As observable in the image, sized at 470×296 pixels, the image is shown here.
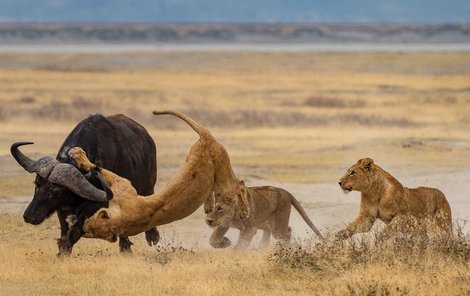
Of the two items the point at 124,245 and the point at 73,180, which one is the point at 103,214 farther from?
the point at 124,245

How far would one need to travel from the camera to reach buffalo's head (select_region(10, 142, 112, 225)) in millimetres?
12820

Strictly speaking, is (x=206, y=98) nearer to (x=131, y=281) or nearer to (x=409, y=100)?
(x=409, y=100)

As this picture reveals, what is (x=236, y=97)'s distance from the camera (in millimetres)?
49219

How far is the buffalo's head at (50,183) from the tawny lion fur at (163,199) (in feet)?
3.02

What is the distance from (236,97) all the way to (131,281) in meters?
36.9

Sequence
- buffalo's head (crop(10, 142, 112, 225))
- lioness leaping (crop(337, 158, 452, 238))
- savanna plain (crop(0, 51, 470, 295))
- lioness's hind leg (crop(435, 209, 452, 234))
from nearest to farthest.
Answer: savanna plain (crop(0, 51, 470, 295)), buffalo's head (crop(10, 142, 112, 225)), lioness leaping (crop(337, 158, 452, 238)), lioness's hind leg (crop(435, 209, 452, 234))

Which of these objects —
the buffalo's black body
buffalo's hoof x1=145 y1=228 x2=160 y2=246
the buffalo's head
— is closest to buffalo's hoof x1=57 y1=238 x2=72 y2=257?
the buffalo's black body

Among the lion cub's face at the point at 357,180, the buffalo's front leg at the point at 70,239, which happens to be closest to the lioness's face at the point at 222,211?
the lion cub's face at the point at 357,180

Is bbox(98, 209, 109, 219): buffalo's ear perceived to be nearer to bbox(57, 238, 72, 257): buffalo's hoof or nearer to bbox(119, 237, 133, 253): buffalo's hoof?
bbox(57, 238, 72, 257): buffalo's hoof

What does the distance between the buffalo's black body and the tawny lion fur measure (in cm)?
122

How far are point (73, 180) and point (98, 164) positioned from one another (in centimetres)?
133

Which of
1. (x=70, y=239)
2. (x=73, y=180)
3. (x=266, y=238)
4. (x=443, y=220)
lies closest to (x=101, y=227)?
(x=73, y=180)

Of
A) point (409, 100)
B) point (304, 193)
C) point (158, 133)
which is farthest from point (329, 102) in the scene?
point (304, 193)

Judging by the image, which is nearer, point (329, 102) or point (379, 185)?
point (379, 185)
